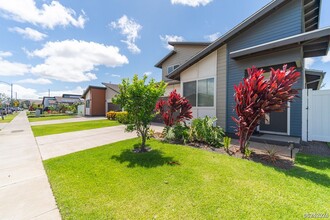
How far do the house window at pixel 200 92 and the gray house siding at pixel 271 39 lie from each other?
103 cm

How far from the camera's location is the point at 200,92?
9.21 meters

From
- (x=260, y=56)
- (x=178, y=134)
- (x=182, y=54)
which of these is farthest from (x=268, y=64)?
(x=182, y=54)

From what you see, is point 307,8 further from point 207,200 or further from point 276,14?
point 207,200

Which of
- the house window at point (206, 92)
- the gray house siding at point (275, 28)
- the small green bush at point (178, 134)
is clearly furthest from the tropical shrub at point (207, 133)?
the gray house siding at point (275, 28)

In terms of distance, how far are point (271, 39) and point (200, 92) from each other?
166 inches

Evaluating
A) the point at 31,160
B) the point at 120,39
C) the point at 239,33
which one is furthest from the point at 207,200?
the point at 120,39

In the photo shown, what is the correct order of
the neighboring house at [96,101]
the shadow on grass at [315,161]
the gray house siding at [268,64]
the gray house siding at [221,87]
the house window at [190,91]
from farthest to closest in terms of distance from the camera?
1. the neighboring house at [96,101]
2. the house window at [190,91]
3. the gray house siding at [221,87]
4. the gray house siding at [268,64]
5. the shadow on grass at [315,161]

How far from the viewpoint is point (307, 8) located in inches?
279

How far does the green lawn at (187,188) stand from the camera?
257 cm

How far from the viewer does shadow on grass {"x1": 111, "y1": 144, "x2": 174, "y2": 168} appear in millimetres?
4676

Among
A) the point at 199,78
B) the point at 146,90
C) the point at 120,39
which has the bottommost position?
the point at 146,90

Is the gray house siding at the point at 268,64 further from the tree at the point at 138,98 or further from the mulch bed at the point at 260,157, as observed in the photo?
the tree at the point at 138,98

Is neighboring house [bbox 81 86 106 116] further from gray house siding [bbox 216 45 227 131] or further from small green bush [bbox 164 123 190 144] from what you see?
gray house siding [bbox 216 45 227 131]

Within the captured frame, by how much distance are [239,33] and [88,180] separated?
915 cm
